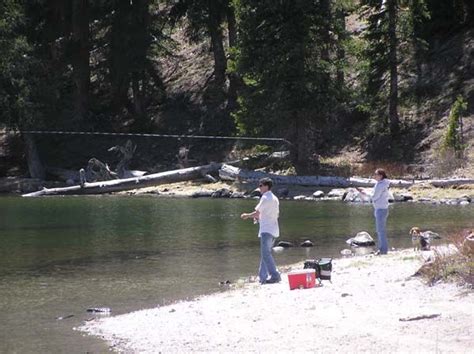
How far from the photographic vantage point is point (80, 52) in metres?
50.8

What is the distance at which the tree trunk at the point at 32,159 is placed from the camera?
4634 centimetres

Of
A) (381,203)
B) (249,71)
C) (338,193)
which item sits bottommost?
(338,193)

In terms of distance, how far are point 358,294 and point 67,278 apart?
688cm

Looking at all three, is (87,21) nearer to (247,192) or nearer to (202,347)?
(247,192)

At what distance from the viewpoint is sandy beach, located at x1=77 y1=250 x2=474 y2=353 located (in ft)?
28.5

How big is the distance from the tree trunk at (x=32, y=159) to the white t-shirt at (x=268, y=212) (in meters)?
34.7

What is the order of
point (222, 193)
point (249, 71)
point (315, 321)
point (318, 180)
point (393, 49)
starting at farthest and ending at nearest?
point (393, 49)
point (249, 71)
point (318, 180)
point (222, 193)
point (315, 321)

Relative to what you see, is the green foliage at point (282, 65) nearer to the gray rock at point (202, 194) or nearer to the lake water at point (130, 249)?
the gray rock at point (202, 194)

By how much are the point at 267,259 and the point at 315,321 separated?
3889 mm

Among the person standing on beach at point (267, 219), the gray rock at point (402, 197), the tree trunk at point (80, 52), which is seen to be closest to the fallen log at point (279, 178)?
the gray rock at point (402, 197)

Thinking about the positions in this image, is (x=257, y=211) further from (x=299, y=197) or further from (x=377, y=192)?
(x=299, y=197)

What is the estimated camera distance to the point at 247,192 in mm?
36812

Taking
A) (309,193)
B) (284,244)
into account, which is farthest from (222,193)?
(284,244)

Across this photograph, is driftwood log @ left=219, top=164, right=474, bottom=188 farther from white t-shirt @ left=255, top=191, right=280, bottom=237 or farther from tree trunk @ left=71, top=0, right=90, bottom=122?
white t-shirt @ left=255, top=191, right=280, bottom=237
